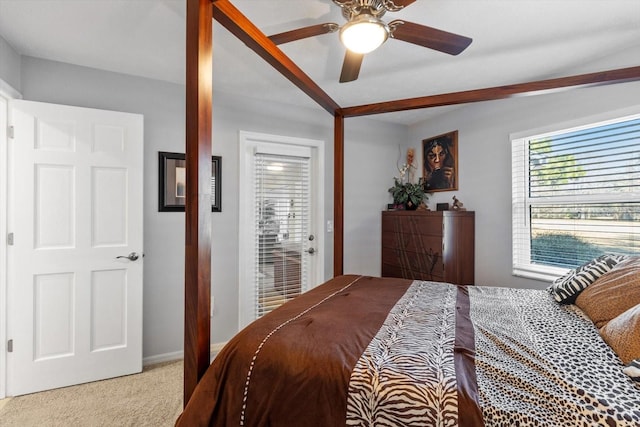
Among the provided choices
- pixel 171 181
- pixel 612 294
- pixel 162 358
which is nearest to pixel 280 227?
pixel 171 181

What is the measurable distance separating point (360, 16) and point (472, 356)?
1452 millimetres

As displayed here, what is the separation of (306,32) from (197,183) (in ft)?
3.04

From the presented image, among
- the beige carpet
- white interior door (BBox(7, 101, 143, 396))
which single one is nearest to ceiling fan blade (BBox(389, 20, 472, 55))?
white interior door (BBox(7, 101, 143, 396))

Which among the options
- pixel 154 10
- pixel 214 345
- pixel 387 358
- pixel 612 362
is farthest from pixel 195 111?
pixel 214 345

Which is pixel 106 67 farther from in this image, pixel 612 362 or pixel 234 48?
pixel 612 362

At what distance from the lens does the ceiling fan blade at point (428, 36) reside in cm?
140

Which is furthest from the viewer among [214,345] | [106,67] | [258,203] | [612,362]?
[258,203]

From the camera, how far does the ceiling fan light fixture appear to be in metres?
1.36

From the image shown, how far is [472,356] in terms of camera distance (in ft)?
Result: 3.52

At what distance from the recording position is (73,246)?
2.25 meters

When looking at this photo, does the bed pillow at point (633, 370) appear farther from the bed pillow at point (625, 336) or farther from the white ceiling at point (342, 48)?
the white ceiling at point (342, 48)

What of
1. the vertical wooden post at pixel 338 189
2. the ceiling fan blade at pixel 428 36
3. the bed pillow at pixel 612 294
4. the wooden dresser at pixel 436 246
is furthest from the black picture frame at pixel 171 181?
the bed pillow at pixel 612 294

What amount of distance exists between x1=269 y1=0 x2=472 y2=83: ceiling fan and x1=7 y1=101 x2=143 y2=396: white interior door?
1666 mm

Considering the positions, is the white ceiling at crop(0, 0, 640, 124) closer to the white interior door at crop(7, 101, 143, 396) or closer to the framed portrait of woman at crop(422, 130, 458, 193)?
the white interior door at crop(7, 101, 143, 396)
